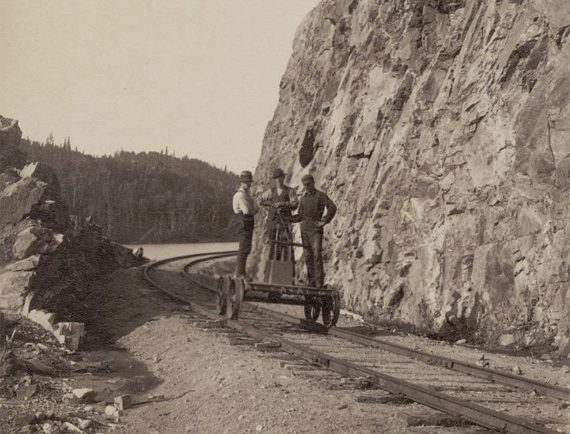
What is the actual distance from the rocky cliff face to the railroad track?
9.07 feet

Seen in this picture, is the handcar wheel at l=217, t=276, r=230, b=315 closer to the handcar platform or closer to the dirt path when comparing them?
the handcar platform

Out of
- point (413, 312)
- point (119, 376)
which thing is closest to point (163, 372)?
point (119, 376)

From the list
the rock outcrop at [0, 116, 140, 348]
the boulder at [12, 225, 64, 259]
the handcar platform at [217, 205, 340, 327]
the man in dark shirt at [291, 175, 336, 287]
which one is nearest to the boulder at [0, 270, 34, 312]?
the rock outcrop at [0, 116, 140, 348]

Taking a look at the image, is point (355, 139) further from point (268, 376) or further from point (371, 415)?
point (371, 415)

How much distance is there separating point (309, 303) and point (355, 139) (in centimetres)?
992

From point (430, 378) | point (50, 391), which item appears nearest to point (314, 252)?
point (430, 378)

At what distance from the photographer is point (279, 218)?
11398 millimetres

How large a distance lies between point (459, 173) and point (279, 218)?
4.97 meters

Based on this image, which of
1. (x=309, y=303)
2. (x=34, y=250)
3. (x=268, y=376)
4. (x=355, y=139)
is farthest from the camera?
(x=355, y=139)

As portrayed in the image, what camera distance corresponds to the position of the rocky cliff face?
35.9ft

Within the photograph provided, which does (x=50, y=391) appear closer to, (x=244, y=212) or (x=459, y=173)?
(x=244, y=212)

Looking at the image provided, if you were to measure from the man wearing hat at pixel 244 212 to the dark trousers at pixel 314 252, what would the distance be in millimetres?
1077

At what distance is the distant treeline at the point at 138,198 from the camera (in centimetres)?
5678

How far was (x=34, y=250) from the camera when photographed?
12812 millimetres
